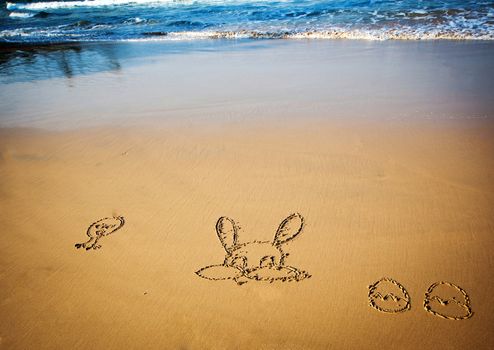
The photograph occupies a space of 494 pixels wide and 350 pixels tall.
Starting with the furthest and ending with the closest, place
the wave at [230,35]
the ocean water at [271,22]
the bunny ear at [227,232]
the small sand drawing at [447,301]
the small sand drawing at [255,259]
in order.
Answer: the ocean water at [271,22] → the wave at [230,35] → the bunny ear at [227,232] → the small sand drawing at [255,259] → the small sand drawing at [447,301]

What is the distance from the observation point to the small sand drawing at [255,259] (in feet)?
6.70

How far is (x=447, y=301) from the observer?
183 cm

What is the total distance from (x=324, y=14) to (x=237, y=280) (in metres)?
9.92

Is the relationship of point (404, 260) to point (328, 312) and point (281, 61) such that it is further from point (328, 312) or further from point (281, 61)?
point (281, 61)

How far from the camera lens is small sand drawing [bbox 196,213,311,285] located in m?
2.04

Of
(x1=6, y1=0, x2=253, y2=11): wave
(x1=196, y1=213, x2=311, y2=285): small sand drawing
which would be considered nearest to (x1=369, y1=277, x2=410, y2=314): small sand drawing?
(x1=196, y1=213, x2=311, y2=285): small sand drawing

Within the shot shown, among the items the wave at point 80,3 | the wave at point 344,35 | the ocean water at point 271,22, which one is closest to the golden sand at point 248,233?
the wave at point 344,35

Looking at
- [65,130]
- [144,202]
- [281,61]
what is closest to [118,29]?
[281,61]

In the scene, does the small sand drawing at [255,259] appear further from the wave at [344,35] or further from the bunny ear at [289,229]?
the wave at [344,35]

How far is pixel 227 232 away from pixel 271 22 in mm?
8954

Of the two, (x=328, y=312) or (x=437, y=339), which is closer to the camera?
(x=437, y=339)

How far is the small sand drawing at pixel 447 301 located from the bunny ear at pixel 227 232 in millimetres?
1256

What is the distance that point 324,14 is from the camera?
981 centimetres

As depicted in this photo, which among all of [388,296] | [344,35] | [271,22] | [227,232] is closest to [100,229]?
[227,232]
